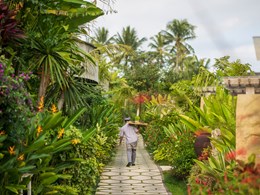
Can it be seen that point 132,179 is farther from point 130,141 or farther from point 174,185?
point 130,141

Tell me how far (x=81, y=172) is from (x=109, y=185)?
2343mm

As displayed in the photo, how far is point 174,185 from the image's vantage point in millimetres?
10977

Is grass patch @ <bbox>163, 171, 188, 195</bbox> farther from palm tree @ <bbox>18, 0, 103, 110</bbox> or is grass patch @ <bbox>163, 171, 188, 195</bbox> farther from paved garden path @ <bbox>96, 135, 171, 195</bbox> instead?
palm tree @ <bbox>18, 0, 103, 110</bbox>

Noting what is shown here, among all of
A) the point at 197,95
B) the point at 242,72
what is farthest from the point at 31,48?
the point at 197,95

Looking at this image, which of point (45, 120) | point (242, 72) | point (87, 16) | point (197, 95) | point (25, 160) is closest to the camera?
point (25, 160)

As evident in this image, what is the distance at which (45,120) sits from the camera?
756cm

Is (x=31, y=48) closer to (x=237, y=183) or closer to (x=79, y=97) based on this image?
(x=79, y=97)

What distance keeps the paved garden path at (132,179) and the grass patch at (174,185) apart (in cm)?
14

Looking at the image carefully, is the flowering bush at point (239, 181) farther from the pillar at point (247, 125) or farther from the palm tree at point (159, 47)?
the palm tree at point (159, 47)

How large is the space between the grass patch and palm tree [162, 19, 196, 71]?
3906 cm

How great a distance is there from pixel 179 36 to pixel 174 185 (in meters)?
41.5

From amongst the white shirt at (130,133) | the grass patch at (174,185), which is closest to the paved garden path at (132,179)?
the grass patch at (174,185)

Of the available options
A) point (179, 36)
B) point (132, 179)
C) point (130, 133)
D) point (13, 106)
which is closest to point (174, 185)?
point (132, 179)

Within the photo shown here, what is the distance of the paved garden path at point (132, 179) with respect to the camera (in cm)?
1012
